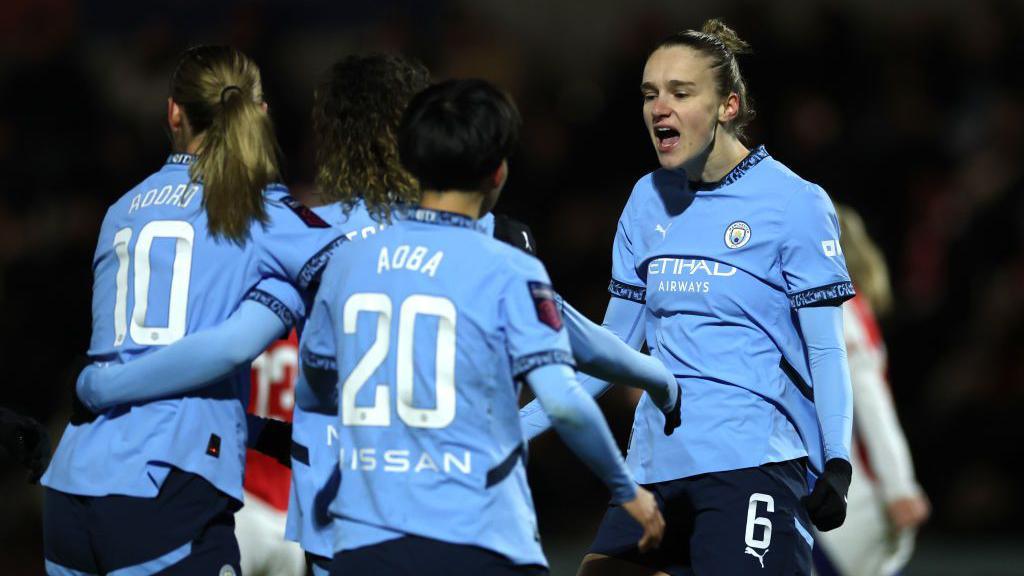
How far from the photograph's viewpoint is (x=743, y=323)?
425 cm

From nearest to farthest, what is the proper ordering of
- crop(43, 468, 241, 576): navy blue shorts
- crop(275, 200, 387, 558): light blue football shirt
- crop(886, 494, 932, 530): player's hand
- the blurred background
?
crop(43, 468, 241, 576): navy blue shorts
crop(275, 200, 387, 558): light blue football shirt
crop(886, 494, 932, 530): player's hand
the blurred background

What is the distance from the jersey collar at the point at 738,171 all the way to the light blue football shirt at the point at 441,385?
3.94ft

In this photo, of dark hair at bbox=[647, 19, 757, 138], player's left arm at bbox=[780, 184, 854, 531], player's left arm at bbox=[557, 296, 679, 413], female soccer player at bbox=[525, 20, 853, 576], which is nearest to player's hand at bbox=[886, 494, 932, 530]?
female soccer player at bbox=[525, 20, 853, 576]

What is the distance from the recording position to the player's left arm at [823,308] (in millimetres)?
4148

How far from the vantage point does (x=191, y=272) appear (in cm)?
385

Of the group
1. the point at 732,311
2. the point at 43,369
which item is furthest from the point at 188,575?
the point at 43,369

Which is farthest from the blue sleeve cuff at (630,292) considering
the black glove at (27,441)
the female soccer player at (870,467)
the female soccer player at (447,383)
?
the female soccer player at (870,467)

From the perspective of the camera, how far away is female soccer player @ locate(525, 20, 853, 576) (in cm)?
414

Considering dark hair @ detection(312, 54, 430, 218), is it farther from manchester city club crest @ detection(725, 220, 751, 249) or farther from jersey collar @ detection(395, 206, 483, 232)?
manchester city club crest @ detection(725, 220, 751, 249)

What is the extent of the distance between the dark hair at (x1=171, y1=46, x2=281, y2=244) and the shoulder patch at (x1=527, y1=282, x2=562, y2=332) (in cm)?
91

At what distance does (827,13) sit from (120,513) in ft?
23.8

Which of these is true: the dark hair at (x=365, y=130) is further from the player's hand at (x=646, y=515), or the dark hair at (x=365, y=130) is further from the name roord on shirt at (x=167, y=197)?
the player's hand at (x=646, y=515)

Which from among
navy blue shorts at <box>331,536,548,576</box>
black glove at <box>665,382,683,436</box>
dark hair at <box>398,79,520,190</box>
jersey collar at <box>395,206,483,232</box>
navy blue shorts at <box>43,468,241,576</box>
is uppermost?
dark hair at <box>398,79,520,190</box>

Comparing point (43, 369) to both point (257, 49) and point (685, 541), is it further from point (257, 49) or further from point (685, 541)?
point (685, 541)
